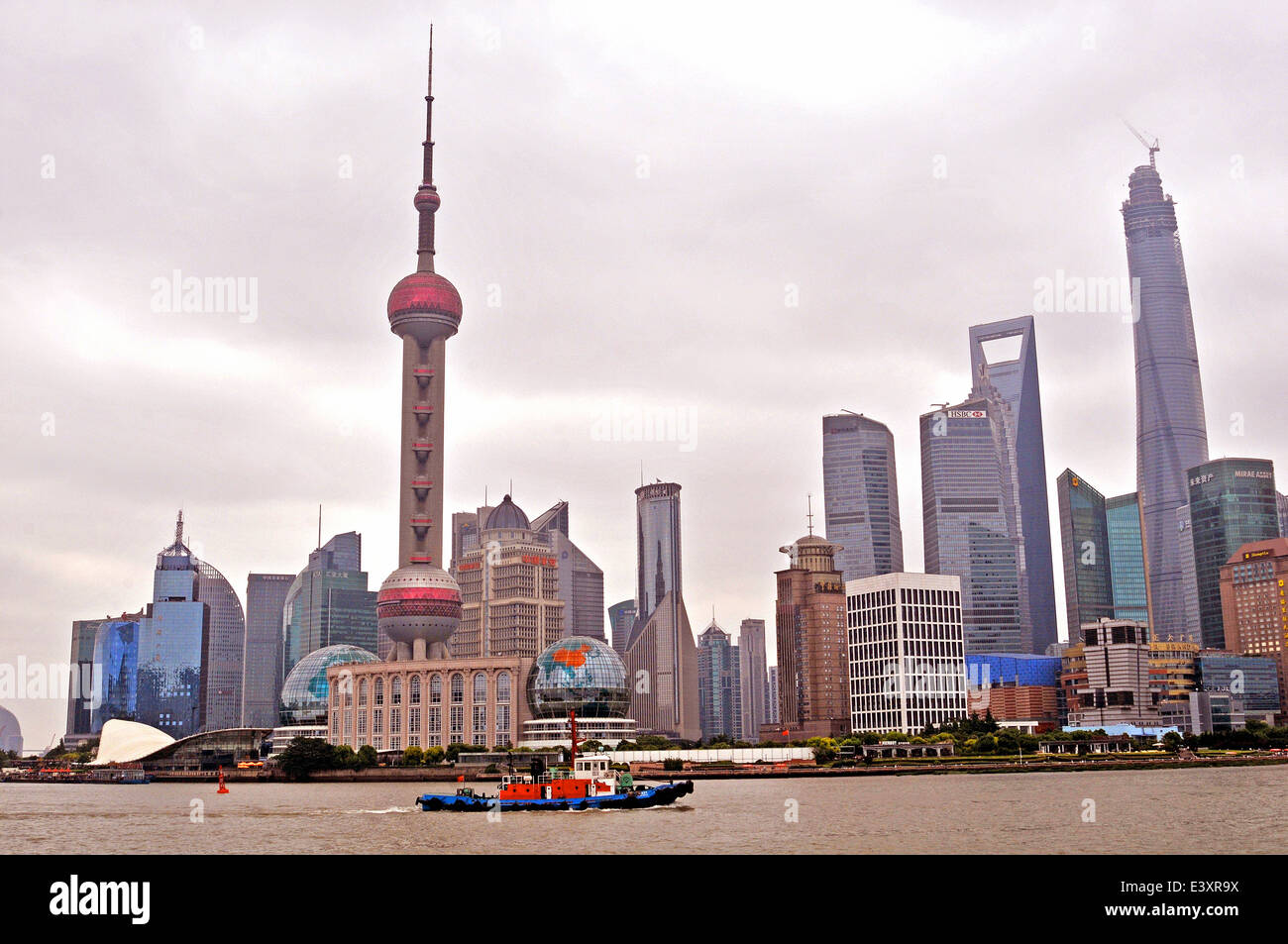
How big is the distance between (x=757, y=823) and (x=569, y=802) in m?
26.3

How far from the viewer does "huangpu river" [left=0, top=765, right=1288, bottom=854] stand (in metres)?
72.8

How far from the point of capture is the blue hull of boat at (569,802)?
112 meters

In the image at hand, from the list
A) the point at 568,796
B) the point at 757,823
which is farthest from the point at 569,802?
the point at 757,823

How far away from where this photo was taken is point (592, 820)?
98.6 m

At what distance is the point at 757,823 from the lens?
3551 inches
